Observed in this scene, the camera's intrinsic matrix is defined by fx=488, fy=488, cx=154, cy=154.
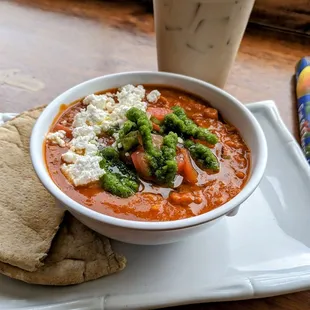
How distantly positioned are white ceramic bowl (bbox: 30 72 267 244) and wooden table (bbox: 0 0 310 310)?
1.34 ft

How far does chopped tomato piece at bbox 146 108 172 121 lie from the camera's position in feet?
4.12

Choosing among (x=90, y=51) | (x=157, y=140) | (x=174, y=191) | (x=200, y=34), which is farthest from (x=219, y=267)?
(x=90, y=51)

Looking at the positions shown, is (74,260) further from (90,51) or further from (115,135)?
(90,51)

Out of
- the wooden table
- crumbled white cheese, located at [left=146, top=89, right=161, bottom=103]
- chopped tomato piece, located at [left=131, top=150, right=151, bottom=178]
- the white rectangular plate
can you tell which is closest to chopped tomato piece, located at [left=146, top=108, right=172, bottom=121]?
crumbled white cheese, located at [left=146, top=89, right=161, bottom=103]

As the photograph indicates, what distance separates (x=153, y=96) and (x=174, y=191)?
350mm

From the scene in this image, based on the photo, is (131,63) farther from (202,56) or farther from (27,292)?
(27,292)

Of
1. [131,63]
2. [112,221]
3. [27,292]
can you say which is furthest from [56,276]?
[131,63]

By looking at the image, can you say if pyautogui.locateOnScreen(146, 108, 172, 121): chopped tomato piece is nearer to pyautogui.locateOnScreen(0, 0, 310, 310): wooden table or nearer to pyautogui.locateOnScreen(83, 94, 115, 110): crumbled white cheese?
pyautogui.locateOnScreen(83, 94, 115, 110): crumbled white cheese

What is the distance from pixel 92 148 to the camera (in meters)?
1.15

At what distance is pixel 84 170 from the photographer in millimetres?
1092

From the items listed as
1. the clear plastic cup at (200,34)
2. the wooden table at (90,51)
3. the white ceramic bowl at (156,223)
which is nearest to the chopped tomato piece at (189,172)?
the white ceramic bowl at (156,223)

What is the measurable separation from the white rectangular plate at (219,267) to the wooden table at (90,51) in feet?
1.45

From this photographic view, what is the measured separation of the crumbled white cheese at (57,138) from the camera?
46.7 inches

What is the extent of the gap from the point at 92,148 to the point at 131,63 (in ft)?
2.76
